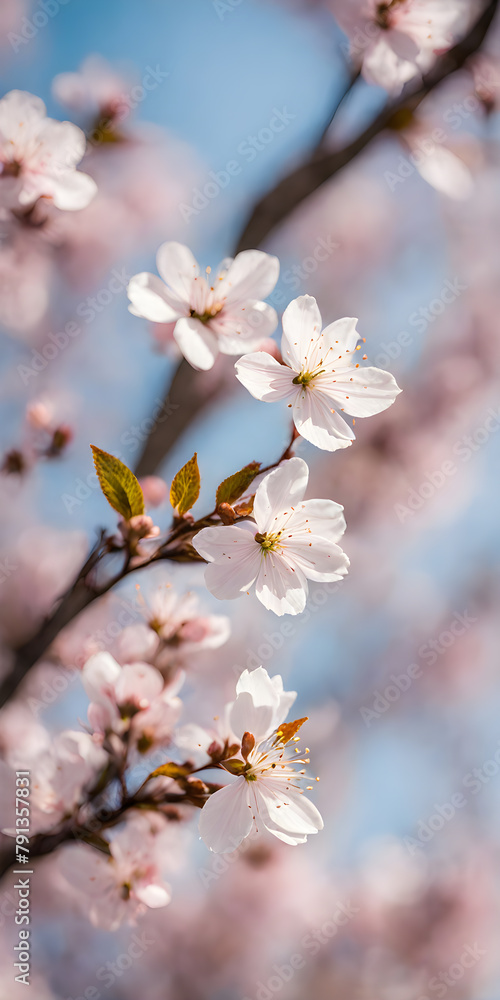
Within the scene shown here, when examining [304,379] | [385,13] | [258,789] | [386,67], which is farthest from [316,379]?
[385,13]

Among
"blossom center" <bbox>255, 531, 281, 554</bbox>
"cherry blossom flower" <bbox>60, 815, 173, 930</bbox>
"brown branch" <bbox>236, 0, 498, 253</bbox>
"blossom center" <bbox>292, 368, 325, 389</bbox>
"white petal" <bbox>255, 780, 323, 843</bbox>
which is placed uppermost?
"brown branch" <bbox>236, 0, 498, 253</bbox>

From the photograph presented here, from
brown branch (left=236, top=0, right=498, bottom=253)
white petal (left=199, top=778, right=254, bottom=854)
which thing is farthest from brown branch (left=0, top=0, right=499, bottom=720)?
white petal (left=199, top=778, right=254, bottom=854)

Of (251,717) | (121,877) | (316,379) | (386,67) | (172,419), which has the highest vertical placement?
(386,67)

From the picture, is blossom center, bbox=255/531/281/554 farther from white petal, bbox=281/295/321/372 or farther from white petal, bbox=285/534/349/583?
white petal, bbox=281/295/321/372

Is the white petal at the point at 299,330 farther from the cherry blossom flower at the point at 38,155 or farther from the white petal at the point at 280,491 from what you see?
the cherry blossom flower at the point at 38,155

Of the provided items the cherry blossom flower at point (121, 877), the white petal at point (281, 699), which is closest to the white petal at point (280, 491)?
→ the white petal at point (281, 699)

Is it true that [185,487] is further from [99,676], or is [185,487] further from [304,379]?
[99,676]

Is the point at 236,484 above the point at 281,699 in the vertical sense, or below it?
above
